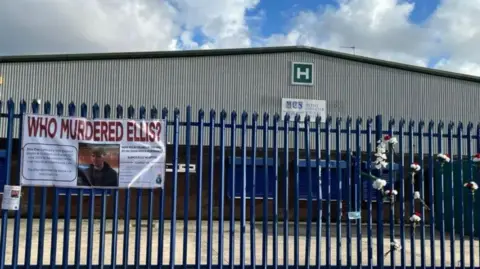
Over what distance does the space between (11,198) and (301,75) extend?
497 inches

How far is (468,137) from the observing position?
7344 millimetres

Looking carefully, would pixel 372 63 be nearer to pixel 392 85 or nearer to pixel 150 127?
pixel 392 85

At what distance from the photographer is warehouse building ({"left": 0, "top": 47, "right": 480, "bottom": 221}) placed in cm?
1680

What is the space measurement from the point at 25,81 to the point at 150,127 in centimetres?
1140

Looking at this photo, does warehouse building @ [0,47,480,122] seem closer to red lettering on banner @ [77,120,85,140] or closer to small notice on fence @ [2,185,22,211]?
red lettering on banner @ [77,120,85,140]

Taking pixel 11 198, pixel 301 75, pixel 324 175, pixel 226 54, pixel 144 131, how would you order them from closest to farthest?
pixel 11 198 < pixel 144 131 < pixel 324 175 < pixel 226 54 < pixel 301 75

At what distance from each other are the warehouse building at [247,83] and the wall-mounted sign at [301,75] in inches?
1.3

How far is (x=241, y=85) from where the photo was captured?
57.3 feet

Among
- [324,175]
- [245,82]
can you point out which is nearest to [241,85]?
[245,82]

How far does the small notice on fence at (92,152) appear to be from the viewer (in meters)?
6.55

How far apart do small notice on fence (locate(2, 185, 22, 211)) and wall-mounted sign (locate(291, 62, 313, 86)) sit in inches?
488

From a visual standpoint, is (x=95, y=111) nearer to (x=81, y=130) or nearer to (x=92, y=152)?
(x=81, y=130)

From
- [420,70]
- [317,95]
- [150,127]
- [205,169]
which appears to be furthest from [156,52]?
[150,127]

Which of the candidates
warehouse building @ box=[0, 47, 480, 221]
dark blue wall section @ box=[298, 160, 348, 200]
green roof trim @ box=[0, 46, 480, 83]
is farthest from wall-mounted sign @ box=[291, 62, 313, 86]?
dark blue wall section @ box=[298, 160, 348, 200]
